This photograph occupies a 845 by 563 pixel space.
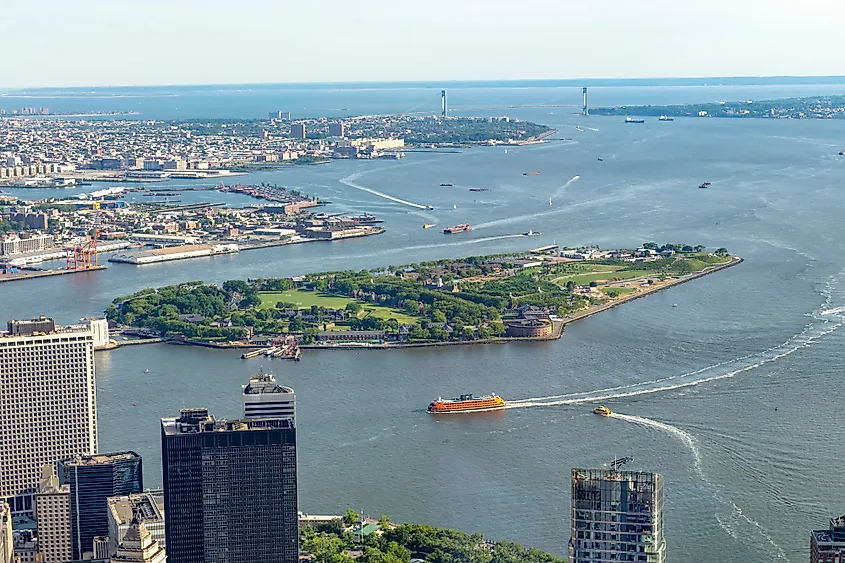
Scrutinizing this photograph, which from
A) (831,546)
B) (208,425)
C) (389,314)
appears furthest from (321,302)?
(831,546)

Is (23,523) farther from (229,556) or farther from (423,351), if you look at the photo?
(423,351)

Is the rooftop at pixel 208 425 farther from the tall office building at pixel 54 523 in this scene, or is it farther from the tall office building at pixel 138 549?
the tall office building at pixel 54 523

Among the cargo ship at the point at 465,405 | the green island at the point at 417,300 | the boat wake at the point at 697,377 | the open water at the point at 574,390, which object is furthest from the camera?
the green island at the point at 417,300

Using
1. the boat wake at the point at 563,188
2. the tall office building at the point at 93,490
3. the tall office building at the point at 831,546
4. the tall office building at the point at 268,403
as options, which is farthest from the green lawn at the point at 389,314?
the boat wake at the point at 563,188

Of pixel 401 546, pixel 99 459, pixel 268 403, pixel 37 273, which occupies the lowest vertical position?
pixel 37 273

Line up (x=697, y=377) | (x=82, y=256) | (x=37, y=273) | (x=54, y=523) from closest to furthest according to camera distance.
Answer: (x=54, y=523)
(x=697, y=377)
(x=37, y=273)
(x=82, y=256)

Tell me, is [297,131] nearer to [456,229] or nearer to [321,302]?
[456,229]

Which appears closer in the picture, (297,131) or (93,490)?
(93,490)

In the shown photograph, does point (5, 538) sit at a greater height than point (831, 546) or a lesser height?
lesser
